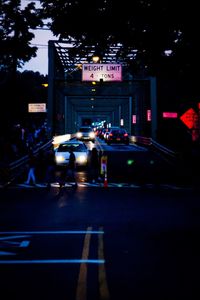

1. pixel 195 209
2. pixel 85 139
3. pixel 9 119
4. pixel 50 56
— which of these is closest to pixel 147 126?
pixel 85 139

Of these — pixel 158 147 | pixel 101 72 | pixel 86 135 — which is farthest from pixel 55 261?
pixel 86 135

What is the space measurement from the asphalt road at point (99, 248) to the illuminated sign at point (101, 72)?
25284 millimetres

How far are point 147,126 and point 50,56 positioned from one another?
1664 centimetres

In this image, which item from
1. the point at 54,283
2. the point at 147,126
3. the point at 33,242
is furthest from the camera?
the point at 147,126

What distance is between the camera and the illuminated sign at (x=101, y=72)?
4188 centimetres

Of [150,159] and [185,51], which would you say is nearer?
[185,51]

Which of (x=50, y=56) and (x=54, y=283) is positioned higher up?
(x=50, y=56)

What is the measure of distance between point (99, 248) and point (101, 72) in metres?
33.8

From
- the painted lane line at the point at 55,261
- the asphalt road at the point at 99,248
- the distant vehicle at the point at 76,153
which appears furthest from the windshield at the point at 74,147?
the painted lane line at the point at 55,261

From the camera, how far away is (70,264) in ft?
26.6

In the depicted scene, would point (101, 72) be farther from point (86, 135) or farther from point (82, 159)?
point (86, 135)

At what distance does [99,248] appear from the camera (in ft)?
30.8

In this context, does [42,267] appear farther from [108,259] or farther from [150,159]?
[150,159]

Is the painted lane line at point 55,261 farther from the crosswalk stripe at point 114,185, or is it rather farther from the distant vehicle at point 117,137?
the distant vehicle at point 117,137
